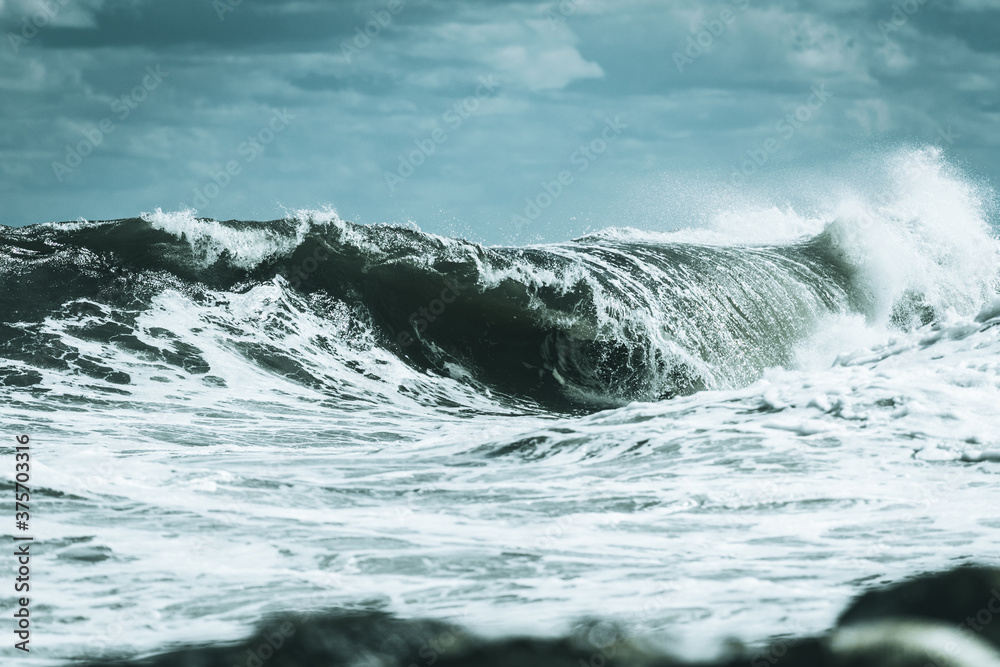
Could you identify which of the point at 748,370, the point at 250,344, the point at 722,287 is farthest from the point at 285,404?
the point at 722,287

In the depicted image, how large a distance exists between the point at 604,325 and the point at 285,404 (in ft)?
14.8

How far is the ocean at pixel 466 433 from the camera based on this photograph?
14.0 ft

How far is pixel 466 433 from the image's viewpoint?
8.18 m

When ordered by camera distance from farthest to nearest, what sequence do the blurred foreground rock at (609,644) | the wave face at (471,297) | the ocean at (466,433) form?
the wave face at (471,297)
the ocean at (466,433)
the blurred foreground rock at (609,644)

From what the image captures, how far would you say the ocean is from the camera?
427 cm

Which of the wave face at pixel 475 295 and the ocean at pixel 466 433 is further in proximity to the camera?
the wave face at pixel 475 295

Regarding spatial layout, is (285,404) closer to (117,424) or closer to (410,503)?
(117,424)

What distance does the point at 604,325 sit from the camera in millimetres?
12922

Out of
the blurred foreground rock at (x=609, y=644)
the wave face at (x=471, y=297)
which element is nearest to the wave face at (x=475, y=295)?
the wave face at (x=471, y=297)

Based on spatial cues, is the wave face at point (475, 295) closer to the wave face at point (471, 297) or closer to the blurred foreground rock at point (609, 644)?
the wave face at point (471, 297)

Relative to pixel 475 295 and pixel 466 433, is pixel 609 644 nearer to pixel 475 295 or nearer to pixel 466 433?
pixel 466 433

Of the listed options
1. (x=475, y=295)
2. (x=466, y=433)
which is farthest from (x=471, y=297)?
(x=466, y=433)

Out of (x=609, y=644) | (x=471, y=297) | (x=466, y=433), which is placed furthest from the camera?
(x=471, y=297)

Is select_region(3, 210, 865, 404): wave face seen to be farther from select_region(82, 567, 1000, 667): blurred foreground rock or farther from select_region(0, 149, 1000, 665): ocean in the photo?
select_region(82, 567, 1000, 667): blurred foreground rock
